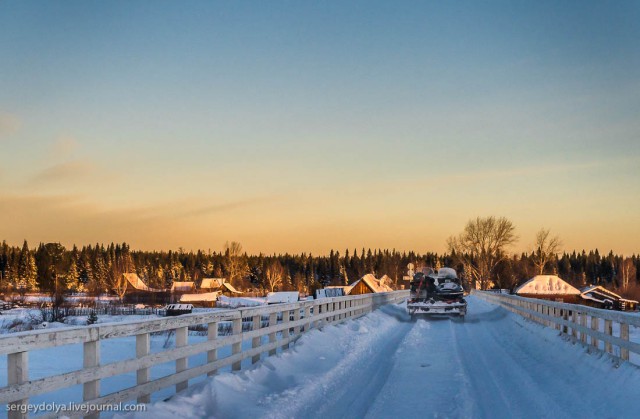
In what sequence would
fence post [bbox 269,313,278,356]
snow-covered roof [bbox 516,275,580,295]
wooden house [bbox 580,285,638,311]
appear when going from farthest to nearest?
snow-covered roof [bbox 516,275,580,295]
wooden house [bbox 580,285,638,311]
fence post [bbox 269,313,278,356]

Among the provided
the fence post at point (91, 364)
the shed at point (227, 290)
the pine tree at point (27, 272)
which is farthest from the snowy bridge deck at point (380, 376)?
the pine tree at point (27, 272)

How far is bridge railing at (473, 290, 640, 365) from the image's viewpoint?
36.2ft

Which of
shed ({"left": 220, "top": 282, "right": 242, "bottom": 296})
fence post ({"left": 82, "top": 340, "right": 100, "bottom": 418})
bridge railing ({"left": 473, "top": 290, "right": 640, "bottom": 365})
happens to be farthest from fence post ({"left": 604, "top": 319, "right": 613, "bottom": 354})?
shed ({"left": 220, "top": 282, "right": 242, "bottom": 296})

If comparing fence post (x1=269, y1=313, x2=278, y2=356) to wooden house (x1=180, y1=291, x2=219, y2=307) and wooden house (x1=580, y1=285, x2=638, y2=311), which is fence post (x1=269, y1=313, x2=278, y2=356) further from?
wooden house (x1=180, y1=291, x2=219, y2=307)

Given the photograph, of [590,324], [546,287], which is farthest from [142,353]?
[546,287]

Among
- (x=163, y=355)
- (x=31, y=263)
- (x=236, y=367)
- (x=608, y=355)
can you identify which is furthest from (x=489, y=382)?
(x=31, y=263)

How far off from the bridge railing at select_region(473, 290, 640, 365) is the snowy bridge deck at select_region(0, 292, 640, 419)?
0.14 feet

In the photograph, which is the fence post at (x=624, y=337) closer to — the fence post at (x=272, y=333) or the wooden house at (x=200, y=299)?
the fence post at (x=272, y=333)

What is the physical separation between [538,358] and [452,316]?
652 inches

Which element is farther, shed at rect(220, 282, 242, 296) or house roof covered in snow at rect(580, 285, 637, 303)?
shed at rect(220, 282, 242, 296)

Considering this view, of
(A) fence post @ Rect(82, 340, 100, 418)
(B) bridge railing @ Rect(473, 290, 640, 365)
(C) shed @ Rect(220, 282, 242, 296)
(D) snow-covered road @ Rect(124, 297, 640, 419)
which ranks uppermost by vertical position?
(A) fence post @ Rect(82, 340, 100, 418)

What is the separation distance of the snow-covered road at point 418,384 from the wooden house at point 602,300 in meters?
54.6

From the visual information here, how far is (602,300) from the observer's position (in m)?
70.6

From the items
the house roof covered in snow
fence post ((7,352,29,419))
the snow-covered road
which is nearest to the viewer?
fence post ((7,352,29,419))
